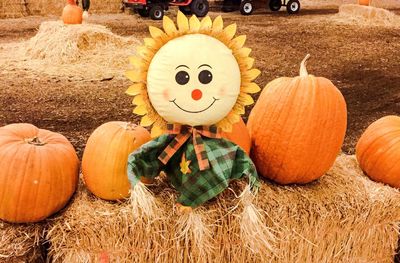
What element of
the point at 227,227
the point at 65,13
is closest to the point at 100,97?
the point at 65,13

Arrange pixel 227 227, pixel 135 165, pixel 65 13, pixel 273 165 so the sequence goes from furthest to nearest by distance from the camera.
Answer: pixel 65 13
pixel 273 165
pixel 227 227
pixel 135 165

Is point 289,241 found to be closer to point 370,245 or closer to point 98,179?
point 370,245

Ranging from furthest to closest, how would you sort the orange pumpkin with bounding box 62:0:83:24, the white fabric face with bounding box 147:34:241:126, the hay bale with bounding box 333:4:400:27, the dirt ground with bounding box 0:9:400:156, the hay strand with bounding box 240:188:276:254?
1. the hay bale with bounding box 333:4:400:27
2. the orange pumpkin with bounding box 62:0:83:24
3. the dirt ground with bounding box 0:9:400:156
4. the hay strand with bounding box 240:188:276:254
5. the white fabric face with bounding box 147:34:241:126

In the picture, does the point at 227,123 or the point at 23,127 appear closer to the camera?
the point at 227,123

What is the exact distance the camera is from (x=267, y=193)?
91.4 inches

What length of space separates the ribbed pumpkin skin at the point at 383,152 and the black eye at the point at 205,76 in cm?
119

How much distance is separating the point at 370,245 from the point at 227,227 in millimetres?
874

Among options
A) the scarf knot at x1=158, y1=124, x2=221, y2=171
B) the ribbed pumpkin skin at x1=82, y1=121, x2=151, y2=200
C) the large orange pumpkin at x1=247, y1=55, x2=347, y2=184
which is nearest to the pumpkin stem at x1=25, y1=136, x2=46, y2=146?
the ribbed pumpkin skin at x1=82, y1=121, x2=151, y2=200

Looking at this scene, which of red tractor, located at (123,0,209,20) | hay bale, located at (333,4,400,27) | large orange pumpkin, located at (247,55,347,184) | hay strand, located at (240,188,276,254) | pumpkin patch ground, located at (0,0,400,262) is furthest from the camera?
hay bale, located at (333,4,400,27)

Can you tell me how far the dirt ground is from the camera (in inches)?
203

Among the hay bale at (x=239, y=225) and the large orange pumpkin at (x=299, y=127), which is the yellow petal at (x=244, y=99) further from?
the hay bale at (x=239, y=225)

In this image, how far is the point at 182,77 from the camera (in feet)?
6.38

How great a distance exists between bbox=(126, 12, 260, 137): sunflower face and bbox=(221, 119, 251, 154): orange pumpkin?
22 centimetres

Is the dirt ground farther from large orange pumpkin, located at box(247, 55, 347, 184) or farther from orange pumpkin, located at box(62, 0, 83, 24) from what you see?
large orange pumpkin, located at box(247, 55, 347, 184)
